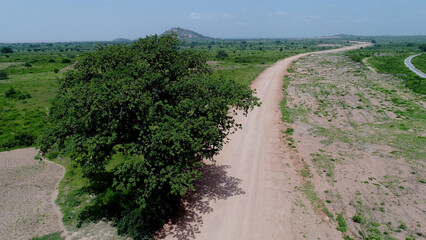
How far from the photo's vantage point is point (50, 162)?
21.7m

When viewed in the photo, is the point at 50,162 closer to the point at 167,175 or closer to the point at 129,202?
the point at 129,202

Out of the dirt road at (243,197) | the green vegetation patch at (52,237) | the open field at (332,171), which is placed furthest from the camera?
the open field at (332,171)

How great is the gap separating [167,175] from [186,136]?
2305 millimetres

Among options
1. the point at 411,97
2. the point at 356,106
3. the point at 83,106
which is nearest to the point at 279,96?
the point at 356,106

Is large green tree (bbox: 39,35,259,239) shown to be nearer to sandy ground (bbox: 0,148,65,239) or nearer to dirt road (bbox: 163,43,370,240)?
dirt road (bbox: 163,43,370,240)

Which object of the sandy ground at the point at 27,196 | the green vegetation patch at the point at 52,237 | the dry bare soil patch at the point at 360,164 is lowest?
the green vegetation patch at the point at 52,237

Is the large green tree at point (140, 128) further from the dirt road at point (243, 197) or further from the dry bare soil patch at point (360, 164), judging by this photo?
the dry bare soil patch at point (360, 164)

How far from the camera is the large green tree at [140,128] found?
12484 millimetres

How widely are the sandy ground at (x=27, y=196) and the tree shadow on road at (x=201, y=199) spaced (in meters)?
6.98

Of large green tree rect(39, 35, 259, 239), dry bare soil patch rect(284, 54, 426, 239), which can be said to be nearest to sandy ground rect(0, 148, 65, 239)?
large green tree rect(39, 35, 259, 239)

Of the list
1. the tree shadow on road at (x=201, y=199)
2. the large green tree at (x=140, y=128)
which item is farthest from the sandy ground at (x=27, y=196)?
the tree shadow on road at (x=201, y=199)

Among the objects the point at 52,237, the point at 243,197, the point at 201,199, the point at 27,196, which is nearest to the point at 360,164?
the point at 243,197

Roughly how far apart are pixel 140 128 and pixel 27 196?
1127 centimetres

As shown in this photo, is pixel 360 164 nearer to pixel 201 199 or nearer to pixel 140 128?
pixel 201 199
